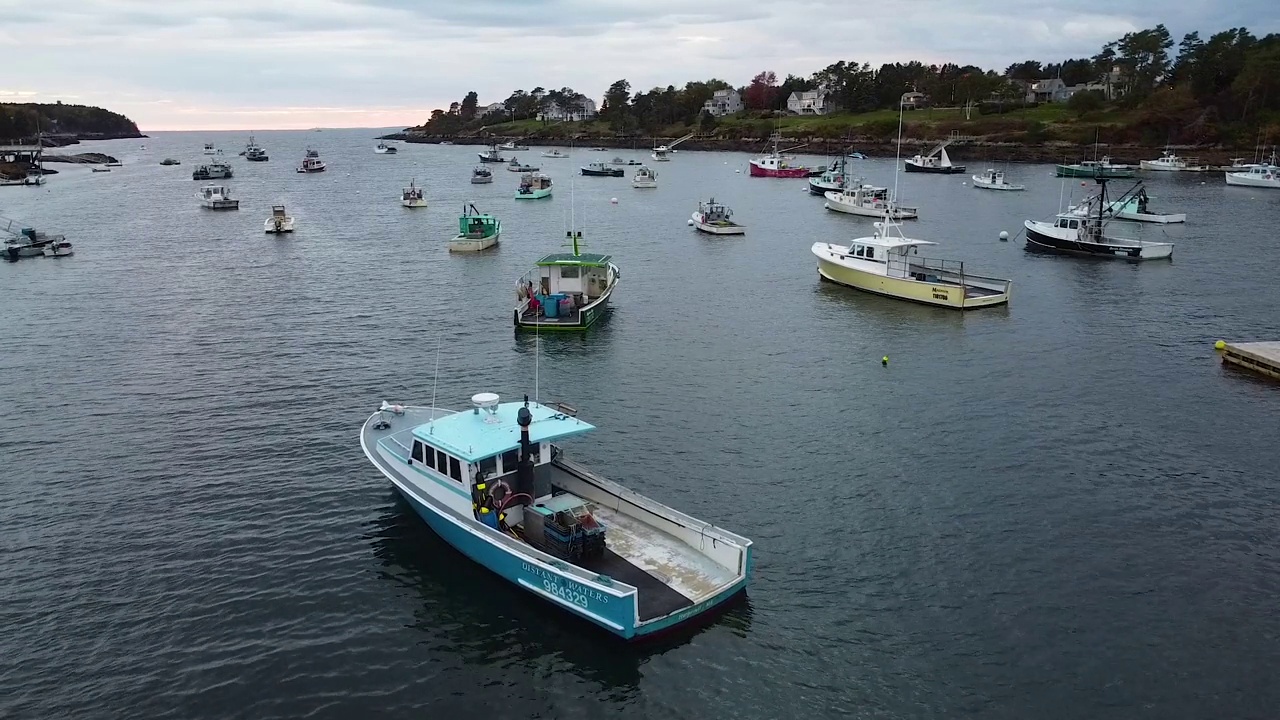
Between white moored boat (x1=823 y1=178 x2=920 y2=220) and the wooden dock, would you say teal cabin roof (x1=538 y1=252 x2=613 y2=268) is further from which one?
white moored boat (x1=823 y1=178 x2=920 y2=220)

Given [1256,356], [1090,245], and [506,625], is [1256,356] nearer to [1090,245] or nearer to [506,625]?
[1090,245]

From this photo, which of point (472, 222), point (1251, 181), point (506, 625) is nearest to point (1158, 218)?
point (1251, 181)

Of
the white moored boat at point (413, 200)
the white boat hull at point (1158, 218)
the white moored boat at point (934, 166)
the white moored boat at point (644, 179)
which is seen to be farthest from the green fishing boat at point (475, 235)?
the white moored boat at point (934, 166)

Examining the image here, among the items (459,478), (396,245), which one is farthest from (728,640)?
(396,245)

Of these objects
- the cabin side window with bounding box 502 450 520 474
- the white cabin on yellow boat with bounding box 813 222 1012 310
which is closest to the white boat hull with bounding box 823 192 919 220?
the white cabin on yellow boat with bounding box 813 222 1012 310

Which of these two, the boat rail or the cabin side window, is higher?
the boat rail

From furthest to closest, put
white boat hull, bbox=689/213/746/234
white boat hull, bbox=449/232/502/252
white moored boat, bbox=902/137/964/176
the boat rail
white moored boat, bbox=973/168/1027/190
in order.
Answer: white moored boat, bbox=902/137/964/176 < white moored boat, bbox=973/168/1027/190 < white boat hull, bbox=689/213/746/234 < white boat hull, bbox=449/232/502/252 < the boat rail
